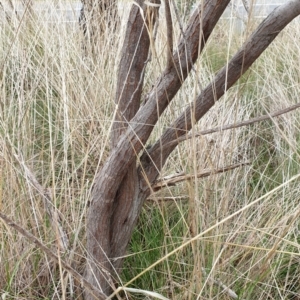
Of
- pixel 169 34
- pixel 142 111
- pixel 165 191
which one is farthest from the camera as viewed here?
pixel 165 191

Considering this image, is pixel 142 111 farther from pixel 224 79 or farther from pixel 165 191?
pixel 165 191

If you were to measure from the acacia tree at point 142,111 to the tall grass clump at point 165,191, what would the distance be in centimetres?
4

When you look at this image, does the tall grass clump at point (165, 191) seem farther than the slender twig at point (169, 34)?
Yes

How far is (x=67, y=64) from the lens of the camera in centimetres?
171

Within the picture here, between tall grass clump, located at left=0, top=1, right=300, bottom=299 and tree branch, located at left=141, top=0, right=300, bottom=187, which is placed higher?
tree branch, located at left=141, top=0, right=300, bottom=187

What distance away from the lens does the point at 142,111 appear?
3.01ft

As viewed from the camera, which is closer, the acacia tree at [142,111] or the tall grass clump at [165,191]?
the acacia tree at [142,111]

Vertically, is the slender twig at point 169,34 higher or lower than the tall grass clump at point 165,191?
higher

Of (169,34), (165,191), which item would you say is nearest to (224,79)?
(169,34)

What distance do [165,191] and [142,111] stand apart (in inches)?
21.4

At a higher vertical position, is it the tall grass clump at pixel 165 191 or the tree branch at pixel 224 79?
the tree branch at pixel 224 79

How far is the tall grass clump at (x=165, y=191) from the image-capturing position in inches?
40.7

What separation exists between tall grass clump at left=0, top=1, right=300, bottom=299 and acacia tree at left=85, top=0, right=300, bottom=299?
44 millimetres

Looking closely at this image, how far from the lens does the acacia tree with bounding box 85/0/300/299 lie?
814mm
